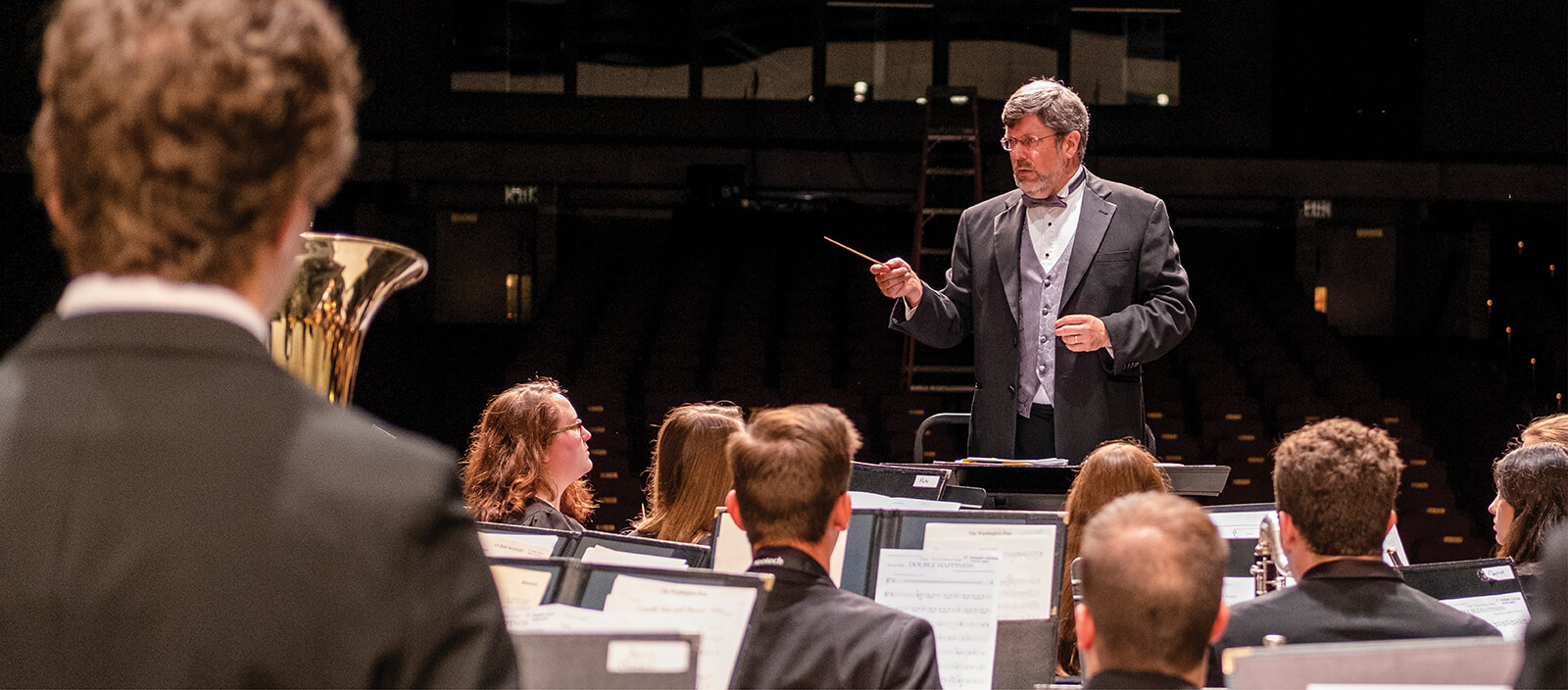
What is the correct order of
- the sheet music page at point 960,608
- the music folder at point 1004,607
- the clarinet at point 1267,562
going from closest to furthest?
the sheet music page at point 960,608 → the music folder at point 1004,607 → the clarinet at point 1267,562

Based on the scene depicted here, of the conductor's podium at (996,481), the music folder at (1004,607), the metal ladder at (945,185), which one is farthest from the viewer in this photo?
the metal ladder at (945,185)

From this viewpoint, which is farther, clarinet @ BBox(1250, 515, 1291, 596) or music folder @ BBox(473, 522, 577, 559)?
clarinet @ BBox(1250, 515, 1291, 596)

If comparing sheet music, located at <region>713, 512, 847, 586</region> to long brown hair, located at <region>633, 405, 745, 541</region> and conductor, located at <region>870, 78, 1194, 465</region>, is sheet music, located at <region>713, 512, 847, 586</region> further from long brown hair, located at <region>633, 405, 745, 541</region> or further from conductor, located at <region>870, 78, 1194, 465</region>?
conductor, located at <region>870, 78, 1194, 465</region>

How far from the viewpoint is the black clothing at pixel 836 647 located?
1805mm

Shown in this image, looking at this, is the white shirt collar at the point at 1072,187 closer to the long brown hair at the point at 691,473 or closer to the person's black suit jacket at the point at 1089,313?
the person's black suit jacket at the point at 1089,313

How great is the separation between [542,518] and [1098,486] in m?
1.41

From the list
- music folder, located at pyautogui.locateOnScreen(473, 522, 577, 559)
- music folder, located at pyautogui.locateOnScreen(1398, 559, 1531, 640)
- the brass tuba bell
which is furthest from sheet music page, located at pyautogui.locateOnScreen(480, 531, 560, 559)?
music folder, located at pyautogui.locateOnScreen(1398, 559, 1531, 640)

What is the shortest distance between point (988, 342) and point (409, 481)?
2.59 m

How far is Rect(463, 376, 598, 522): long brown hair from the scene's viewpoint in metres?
3.45

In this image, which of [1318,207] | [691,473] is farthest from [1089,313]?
[1318,207]

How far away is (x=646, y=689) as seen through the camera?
4.61 ft

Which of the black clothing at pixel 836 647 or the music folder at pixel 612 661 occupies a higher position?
the music folder at pixel 612 661

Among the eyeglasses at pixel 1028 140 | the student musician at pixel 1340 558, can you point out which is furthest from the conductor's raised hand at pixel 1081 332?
the student musician at pixel 1340 558

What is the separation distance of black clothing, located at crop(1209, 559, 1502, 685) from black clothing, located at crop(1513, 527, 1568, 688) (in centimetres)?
63
